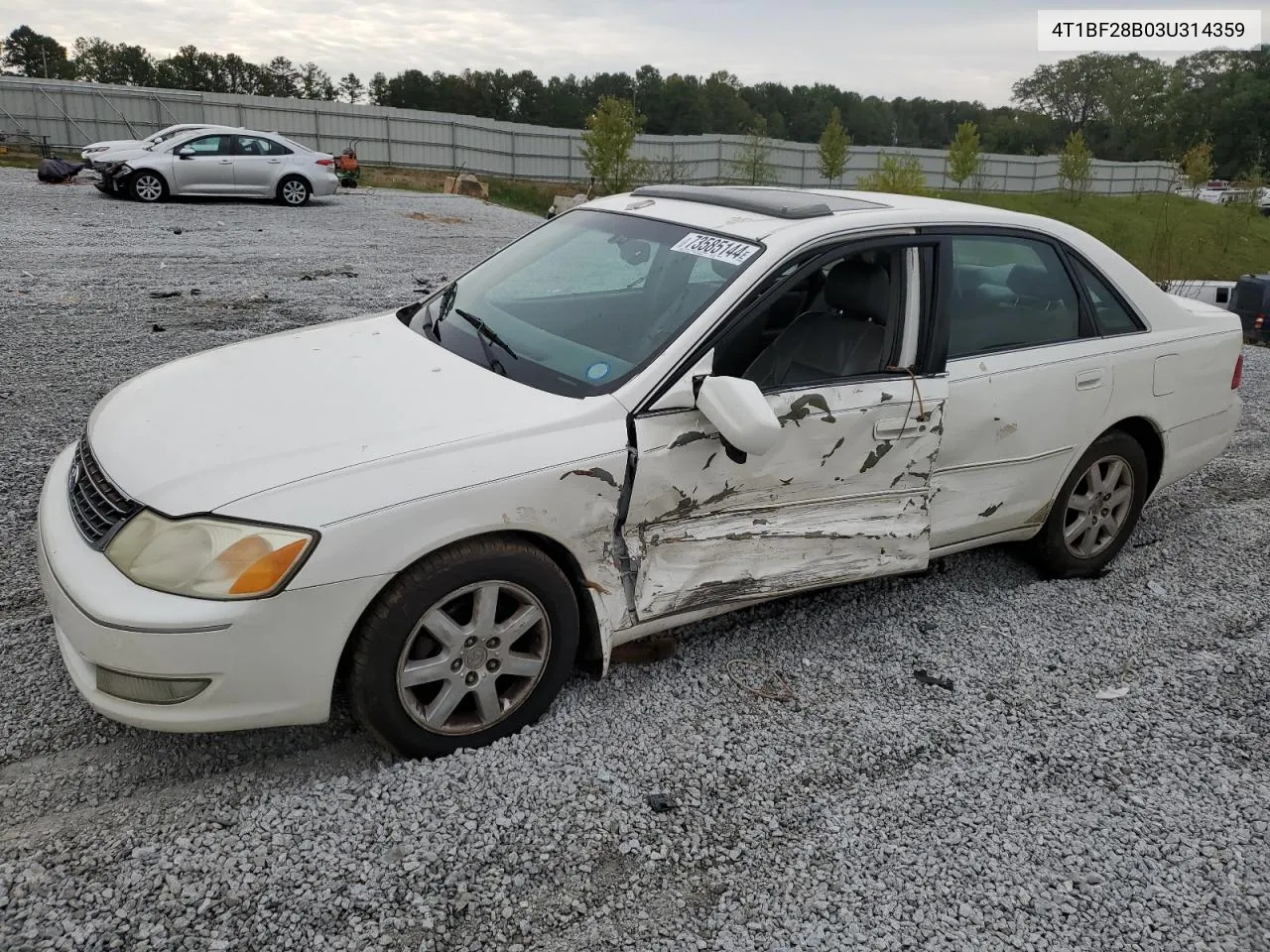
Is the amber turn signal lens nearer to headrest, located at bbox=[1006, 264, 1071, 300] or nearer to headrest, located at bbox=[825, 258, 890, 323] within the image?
headrest, located at bbox=[825, 258, 890, 323]

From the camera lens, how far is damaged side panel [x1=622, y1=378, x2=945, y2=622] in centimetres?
326

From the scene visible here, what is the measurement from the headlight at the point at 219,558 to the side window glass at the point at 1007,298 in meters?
2.56

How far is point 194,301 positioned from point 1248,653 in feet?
29.6

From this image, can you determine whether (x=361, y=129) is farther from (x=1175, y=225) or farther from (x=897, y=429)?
(x=897, y=429)

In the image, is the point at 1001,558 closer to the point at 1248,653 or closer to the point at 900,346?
the point at 1248,653

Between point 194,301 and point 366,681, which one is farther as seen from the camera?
point 194,301

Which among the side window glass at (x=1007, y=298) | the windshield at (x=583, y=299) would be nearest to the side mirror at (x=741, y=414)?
the windshield at (x=583, y=299)

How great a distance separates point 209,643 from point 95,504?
0.70m

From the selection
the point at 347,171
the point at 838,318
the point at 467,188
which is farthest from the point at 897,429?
the point at 467,188

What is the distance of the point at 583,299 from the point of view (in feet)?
12.7

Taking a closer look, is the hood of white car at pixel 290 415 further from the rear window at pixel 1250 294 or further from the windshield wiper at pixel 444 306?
the rear window at pixel 1250 294

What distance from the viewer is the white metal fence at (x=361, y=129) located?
1332 inches

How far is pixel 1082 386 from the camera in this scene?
4.25 meters

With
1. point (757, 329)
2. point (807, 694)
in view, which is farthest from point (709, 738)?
point (757, 329)
